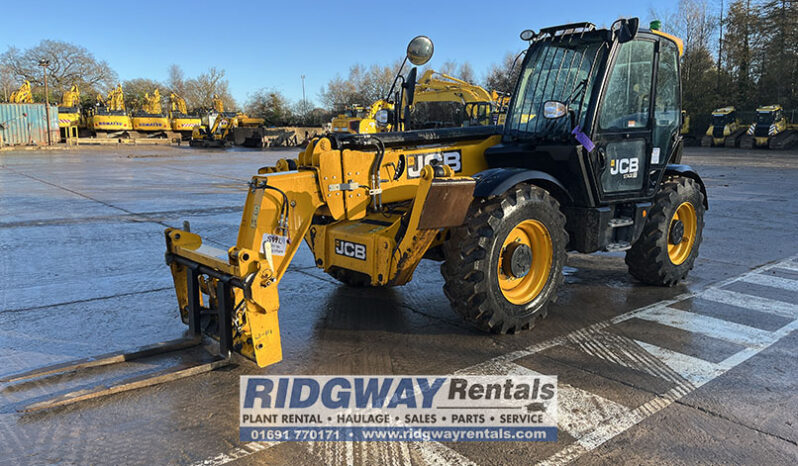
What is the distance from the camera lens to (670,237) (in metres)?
6.18

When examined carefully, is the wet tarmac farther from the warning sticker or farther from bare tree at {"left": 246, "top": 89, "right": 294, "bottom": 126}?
bare tree at {"left": 246, "top": 89, "right": 294, "bottom": 126}

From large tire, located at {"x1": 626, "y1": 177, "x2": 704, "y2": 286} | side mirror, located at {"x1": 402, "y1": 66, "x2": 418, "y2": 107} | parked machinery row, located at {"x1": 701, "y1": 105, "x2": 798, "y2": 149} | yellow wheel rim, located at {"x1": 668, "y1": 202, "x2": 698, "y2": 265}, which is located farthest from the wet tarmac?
parked machinery row, located at {"x1": 701, "y1": 105, "x2": 798, "y2": 149}

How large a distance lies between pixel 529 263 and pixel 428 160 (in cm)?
127

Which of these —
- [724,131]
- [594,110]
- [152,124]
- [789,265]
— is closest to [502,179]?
[594,110]

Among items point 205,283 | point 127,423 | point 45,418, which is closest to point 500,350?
point 205,283

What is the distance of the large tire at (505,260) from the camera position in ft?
14.6

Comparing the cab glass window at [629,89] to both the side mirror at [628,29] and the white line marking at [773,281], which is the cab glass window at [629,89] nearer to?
the side mirror at [628,29]

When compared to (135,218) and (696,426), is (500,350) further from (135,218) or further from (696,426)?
(135,218)

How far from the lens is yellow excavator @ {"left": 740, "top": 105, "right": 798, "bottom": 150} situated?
31.3m

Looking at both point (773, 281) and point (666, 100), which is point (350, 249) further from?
point (773, 281)

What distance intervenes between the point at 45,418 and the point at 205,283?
1308 mm

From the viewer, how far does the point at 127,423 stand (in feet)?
11.0

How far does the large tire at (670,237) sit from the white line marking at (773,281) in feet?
2.52

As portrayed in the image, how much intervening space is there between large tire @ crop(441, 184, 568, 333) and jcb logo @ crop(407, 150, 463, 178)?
2.53 ft
